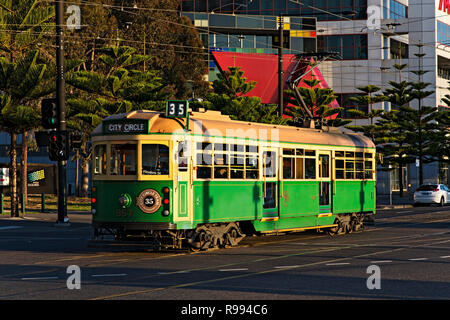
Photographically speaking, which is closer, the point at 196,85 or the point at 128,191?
the point at 128,191

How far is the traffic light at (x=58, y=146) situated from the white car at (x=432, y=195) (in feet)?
86.7

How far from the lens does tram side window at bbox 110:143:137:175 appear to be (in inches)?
680

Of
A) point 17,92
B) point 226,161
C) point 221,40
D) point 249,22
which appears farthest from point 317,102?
point 226,161

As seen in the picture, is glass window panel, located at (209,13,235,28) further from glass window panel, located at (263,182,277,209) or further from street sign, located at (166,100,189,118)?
street sign, located at (166,100,189,118)

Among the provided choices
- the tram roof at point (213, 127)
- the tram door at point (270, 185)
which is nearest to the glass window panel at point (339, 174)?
the tram roof at point (213, 127)

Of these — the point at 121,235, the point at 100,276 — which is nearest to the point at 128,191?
the point at 121,235

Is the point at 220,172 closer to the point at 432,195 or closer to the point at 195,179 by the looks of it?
the point at 195,179

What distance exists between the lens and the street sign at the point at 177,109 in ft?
56.4

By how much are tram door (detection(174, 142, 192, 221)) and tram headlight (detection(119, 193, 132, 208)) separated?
1049mm

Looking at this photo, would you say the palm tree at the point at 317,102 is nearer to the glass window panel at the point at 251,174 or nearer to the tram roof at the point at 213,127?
the tram roof at the point at 213,127

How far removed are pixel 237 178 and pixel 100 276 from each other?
19.8 feet
